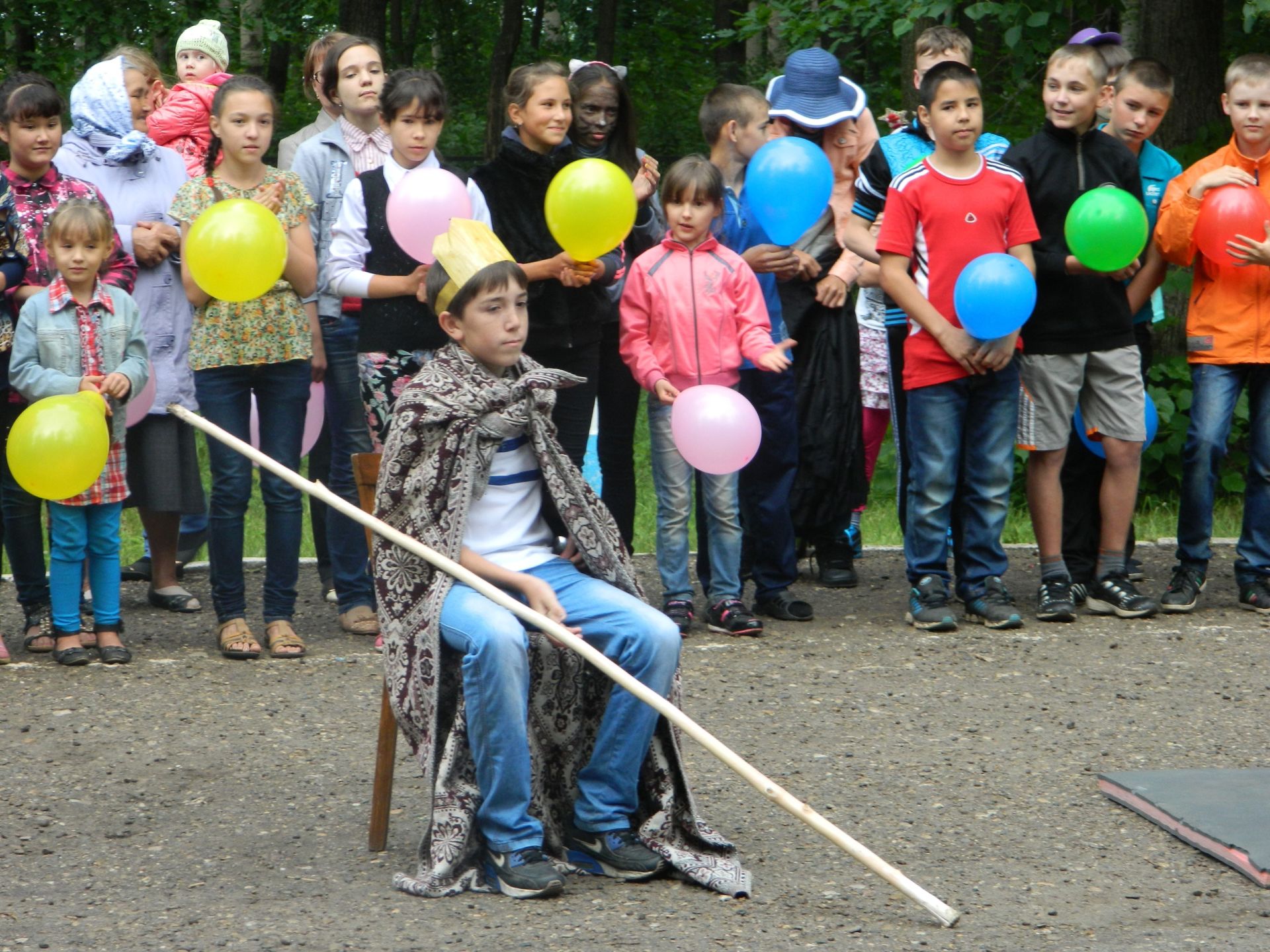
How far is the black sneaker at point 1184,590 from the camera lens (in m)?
6.86

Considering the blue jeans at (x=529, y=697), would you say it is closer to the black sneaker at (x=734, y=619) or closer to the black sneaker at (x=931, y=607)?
the black sneaker at (x=734, y=619)

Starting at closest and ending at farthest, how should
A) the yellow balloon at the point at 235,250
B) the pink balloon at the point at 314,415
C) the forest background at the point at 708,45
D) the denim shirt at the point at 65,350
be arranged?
1. the yellow balloon at the point at 235,250
2. the denim shirt at the point at 65,350
3. the pink balloon at the point at 314,415
4. the forest background at the point at 708,45

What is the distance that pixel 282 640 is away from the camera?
247 inches

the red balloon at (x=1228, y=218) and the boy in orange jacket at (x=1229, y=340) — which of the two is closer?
the red balloon at (x=1228, y=218)

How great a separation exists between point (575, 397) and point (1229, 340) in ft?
8.89

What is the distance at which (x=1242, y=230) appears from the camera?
646cm

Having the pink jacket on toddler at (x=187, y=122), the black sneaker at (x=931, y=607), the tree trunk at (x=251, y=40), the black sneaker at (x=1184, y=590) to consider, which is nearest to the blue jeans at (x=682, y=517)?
the black sneaker at (x=931, y=607)

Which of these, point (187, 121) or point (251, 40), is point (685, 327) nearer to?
point (187, 121)

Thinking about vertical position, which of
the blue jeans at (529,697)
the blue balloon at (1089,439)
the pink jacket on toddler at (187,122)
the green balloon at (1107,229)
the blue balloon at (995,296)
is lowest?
the blue jeans at (529,697)

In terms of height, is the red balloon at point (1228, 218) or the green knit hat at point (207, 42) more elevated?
the green knit hat at point (207, 42)

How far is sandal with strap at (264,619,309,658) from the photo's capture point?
6.25 meters

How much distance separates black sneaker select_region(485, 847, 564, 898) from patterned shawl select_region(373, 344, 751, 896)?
0.07 meters

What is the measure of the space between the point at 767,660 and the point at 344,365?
2.10m

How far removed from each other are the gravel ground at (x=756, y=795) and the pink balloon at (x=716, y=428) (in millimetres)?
787
